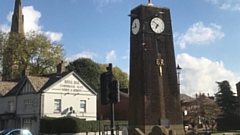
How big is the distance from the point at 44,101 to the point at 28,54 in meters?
18.4

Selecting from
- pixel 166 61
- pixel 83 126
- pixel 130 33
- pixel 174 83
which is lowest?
pixel 83 126

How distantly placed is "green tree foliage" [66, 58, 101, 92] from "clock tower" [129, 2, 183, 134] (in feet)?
125

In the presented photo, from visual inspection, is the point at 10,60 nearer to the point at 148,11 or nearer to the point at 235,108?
the point at 148,11

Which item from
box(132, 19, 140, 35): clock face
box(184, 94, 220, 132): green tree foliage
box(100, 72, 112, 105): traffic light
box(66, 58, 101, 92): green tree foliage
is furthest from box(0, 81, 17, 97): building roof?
box(100, 72, 112, 105): traffic light

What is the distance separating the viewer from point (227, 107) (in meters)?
50.6

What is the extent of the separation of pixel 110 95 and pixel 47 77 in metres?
34.6

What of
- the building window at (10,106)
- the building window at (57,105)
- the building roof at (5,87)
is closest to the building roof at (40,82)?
the building roof at (5,87)

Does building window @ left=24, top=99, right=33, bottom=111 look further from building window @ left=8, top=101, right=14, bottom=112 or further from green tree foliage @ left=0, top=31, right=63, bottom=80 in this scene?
green tree foliage @ left=0, top=31, right=63, bottom=80

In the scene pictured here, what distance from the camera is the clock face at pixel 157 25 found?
27.7 metres

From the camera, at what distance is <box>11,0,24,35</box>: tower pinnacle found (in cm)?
8753

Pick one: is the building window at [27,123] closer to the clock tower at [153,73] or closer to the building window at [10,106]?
the building window at [10,106]

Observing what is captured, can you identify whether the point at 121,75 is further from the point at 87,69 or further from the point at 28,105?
the point at 28,105

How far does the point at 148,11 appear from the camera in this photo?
27.8m

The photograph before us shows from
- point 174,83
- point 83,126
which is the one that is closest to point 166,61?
point 174,83
